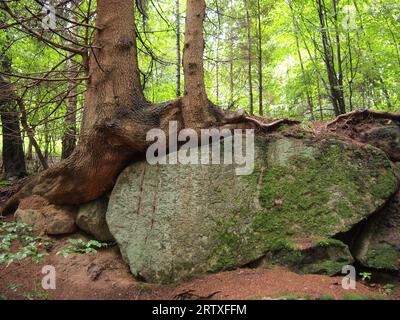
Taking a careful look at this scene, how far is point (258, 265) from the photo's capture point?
441cm

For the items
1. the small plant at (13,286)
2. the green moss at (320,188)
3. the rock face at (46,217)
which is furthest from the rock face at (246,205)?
the small plant at (13,286)

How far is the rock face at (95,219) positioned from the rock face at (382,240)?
4105 millimetres

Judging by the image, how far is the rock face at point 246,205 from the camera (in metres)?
4.52

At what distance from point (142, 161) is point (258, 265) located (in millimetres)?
2605

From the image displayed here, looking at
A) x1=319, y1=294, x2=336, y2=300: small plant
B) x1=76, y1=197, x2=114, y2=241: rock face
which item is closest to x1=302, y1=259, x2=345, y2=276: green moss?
x1=319, y1=294, x2=336, y2=300: small plant

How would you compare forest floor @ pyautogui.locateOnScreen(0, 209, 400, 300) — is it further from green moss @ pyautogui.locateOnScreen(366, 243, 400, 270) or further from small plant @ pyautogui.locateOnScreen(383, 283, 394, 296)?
green moss @ pyautogui.locateOnScreen(366, 243, 400, 270)

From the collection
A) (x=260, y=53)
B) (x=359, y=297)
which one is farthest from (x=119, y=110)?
(x=260, y=53)

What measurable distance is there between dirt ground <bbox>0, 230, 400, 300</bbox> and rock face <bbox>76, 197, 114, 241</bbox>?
0.32m

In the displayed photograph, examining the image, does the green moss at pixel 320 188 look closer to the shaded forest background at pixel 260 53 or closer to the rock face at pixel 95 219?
the shaded forest background at pixel 260 53

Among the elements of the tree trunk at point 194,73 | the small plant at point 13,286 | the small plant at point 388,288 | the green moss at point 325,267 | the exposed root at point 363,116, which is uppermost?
the tree trunk at point 194,73

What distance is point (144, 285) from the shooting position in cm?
458

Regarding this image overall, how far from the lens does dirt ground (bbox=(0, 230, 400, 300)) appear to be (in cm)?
361

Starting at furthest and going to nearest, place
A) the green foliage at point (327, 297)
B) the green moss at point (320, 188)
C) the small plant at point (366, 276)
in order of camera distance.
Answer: the green moss at point (320, 188) → the small plant at point (366, 276) → the green foliage at point (327, 297)
